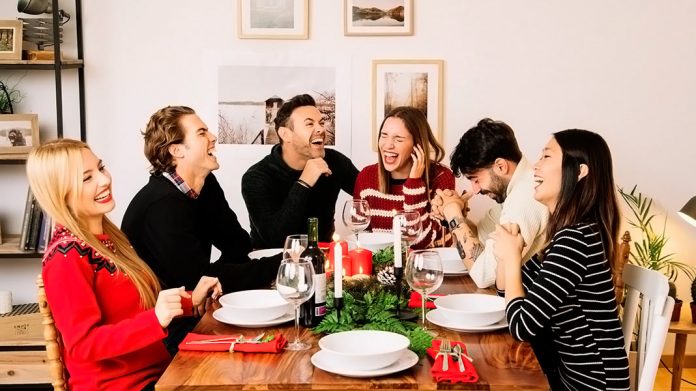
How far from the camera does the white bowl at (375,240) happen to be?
125 inches

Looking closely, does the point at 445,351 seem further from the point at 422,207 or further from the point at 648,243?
the point at 648,243

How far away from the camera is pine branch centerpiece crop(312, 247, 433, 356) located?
6.60ft

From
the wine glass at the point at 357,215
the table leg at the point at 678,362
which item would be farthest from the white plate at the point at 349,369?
the table leg at the point at 678,362

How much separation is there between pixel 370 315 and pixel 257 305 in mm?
372

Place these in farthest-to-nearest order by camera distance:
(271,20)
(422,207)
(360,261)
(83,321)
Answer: (271,20) → (422,207) → (360,261) → (83,321)

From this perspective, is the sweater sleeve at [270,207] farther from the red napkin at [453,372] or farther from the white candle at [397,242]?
the red napkin at [453,372]

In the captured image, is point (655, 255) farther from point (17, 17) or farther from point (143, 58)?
point (17, 17)

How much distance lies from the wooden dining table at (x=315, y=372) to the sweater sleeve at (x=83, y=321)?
0.21m

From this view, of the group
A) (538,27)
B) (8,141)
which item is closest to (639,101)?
(538,27)

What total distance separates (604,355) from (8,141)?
3.06m

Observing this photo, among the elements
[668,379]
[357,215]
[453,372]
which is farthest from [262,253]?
[668,379]

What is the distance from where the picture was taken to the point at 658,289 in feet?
7.52

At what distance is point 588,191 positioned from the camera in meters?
2.25

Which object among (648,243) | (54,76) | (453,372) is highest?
(54,76)
